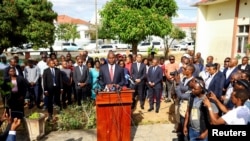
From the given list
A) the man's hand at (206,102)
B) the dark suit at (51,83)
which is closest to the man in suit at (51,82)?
the dark suit at (51,83)

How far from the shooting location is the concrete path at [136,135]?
6039mm

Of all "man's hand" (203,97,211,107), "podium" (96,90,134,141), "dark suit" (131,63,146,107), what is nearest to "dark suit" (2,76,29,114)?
"podium" (96,90,134,141)

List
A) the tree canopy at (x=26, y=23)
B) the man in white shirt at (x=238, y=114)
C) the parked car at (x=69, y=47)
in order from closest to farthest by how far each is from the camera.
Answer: the man in white shirt at (x=238, y=114), the tree canopy at (x=26, y=23), the parked car at (x=69, y=47)

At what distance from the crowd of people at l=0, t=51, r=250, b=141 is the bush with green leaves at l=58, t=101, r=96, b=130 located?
23.2 inches

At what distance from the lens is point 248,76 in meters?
5.05

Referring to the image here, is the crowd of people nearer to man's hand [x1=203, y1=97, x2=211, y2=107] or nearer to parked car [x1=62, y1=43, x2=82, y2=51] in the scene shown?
man's hand [x1=203, y1=97, x2=211, y2=107]

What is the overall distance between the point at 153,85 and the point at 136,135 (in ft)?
6.99

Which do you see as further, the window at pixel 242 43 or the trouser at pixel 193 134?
the window at pixel 242 43

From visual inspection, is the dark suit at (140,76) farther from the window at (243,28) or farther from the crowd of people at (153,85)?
the window at (243,28)

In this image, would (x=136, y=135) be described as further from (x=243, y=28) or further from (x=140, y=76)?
(x=243, y=28)

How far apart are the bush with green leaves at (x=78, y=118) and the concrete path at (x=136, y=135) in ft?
0.64

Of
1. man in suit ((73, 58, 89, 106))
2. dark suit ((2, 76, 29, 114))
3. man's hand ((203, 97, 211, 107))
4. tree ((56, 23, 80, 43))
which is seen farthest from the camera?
tree ((56, 23, 80, 43))

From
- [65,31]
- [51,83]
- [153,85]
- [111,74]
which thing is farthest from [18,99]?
[65,31]

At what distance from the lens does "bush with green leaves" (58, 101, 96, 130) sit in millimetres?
6562
